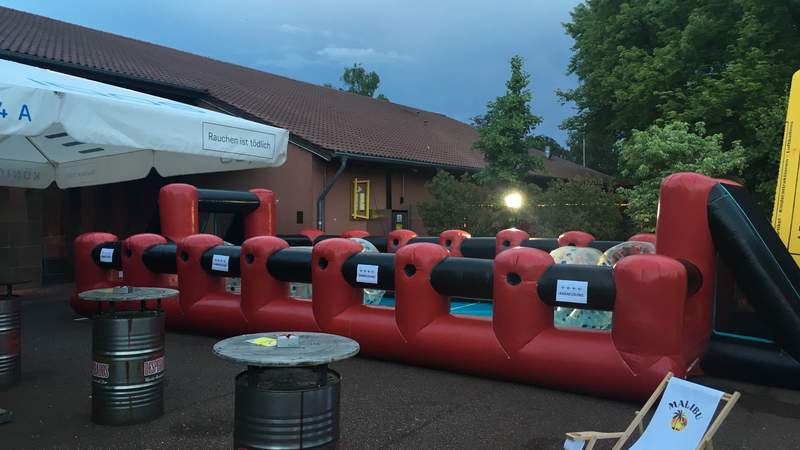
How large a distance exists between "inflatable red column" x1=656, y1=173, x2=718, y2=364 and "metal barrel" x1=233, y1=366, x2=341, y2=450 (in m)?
3.56

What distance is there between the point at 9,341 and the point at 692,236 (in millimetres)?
5989

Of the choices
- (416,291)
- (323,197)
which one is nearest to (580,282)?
(416,291)

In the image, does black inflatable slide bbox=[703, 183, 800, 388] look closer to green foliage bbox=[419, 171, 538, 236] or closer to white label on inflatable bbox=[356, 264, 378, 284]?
white label on inflatable bbox=[356, 264, 378, 284]

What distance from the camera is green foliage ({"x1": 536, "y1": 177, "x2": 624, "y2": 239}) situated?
517 inches

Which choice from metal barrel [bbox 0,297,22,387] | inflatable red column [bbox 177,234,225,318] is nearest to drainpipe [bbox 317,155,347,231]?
inflatable red column [bbox 177,234,225,318]

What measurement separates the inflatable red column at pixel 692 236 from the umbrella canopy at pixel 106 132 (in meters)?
3.51

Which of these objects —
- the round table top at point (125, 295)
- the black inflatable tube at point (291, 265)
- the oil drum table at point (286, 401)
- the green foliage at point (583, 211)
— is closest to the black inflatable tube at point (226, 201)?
Answer: the black inflatable tube at point (291, 265)

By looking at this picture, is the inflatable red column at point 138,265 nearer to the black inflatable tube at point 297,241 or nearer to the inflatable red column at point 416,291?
the black inflatable tube at point 297,241

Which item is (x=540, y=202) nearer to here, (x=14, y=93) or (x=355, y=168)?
(x=355, y=168)

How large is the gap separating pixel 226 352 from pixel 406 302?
3293 mm

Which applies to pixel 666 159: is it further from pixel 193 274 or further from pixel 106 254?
pixel 106 254

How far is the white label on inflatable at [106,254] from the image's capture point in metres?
8.55

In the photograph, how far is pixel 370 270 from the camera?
6367 millimetres

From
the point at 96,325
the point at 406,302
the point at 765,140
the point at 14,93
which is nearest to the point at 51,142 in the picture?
the point at 96,325
